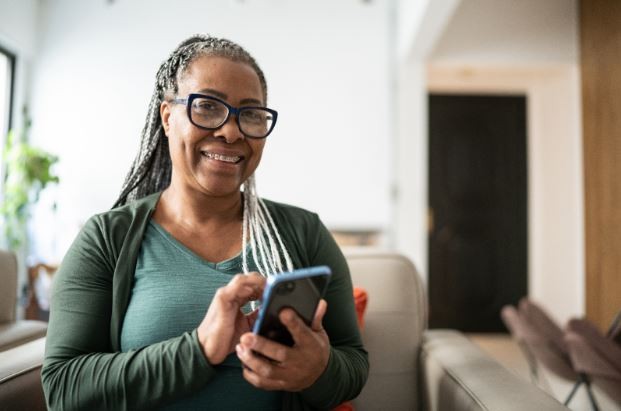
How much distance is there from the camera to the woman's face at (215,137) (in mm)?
977

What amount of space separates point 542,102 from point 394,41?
5.21 ft

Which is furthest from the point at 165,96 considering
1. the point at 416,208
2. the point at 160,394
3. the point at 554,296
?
the point at 554,296

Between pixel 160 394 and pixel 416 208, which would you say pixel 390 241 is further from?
pixel 160 394

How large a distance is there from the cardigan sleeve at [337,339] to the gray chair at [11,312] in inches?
33.9

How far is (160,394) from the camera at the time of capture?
2.75 ft

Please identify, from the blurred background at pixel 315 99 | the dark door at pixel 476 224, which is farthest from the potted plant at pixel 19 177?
the dark door at pixel 476 224

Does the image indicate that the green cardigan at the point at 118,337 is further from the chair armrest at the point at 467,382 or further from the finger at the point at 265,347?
the chair armrest at the point at 467,382

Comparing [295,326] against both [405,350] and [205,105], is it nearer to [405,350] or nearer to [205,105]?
[205,105]

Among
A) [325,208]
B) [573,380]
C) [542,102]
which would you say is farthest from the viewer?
[542,102]

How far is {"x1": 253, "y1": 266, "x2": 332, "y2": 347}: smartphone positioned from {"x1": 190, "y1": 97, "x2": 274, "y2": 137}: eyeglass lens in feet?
1.19

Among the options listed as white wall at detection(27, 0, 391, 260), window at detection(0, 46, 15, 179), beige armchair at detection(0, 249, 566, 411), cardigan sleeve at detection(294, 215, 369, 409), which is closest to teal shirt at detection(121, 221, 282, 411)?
cardigan sleeve at detection(294, 215, 369, 409)

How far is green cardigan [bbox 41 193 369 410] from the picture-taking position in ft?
2.75

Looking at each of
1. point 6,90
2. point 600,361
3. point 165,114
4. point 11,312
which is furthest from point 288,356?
point 6,90

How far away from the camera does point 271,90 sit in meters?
4.59
